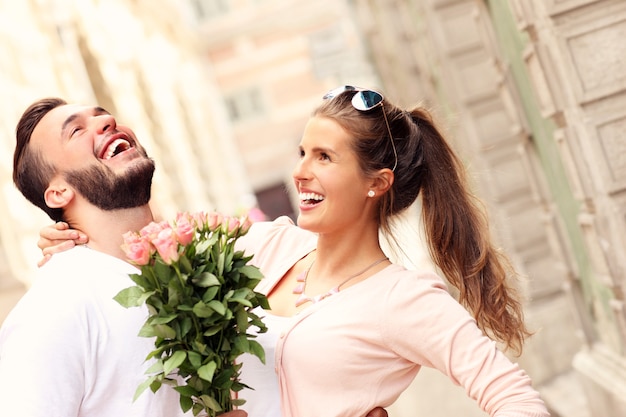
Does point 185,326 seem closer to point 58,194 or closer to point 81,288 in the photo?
point 81,288

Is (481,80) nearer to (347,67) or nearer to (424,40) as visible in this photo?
(424,40)

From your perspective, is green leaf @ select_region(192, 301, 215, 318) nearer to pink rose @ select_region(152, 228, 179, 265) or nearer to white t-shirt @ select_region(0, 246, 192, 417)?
pink rose @ select_region(152, 228, 179, 265)

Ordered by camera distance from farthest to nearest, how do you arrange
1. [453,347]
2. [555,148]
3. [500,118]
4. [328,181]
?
[500,118]
[555,148]
[328,181]
[453,347]

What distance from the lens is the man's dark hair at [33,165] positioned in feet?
10.4

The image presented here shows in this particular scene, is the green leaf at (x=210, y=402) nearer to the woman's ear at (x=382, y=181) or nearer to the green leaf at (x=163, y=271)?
the green leaf at (x=163, y=271)

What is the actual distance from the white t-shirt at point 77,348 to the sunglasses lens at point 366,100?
2.92 ft

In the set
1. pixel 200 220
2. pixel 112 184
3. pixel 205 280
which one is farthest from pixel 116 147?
pixel 205 280

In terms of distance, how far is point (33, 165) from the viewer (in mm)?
3191

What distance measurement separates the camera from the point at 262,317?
2928 mm

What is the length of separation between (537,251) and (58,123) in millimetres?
5862

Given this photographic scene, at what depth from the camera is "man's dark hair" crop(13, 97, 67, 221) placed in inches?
125

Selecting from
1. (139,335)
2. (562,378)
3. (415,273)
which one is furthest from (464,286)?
(562,378)

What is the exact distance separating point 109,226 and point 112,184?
143 mm

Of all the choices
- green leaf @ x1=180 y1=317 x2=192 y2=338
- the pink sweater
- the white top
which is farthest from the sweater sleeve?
green leaf @ x1=180 y1=317 x2=192 y2=338
